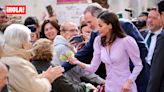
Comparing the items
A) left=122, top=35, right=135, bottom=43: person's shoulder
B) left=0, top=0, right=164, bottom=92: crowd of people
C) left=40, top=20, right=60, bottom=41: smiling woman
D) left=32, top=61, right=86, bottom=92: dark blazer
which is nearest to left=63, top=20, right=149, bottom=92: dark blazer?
left=0, top=0, right=164, bottom=92: crowd of people

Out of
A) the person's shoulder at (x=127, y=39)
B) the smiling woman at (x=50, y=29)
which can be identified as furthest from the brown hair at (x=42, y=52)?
the smiling woman at (x=50, y=29)

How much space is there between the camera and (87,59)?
207 inches

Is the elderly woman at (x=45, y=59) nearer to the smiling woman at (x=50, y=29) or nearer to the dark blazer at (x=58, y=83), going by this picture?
the dark blazer at (x=58, y=83)

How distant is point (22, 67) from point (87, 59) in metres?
1.51

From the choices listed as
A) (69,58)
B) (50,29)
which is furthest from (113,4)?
(69,58)

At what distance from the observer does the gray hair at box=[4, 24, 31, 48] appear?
13.2ft

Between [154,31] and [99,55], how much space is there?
6.32 feet

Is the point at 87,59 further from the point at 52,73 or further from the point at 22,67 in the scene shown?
the point at 22,67

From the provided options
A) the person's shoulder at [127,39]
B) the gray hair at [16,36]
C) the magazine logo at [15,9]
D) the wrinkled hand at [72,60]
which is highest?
the gray hair at [16,36]

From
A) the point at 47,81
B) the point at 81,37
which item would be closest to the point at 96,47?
the point at 47,81

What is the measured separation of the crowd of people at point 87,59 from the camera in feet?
12.7

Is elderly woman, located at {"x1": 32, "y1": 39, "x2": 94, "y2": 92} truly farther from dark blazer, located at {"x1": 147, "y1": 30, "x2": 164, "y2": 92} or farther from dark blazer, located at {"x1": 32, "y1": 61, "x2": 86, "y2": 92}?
dark blazer, located at {"x1": 147, "y1": 30, "x2": 164, "y2": 92}

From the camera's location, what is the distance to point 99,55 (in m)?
4.78

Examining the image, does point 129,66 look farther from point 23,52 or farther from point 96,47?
point 23,52
